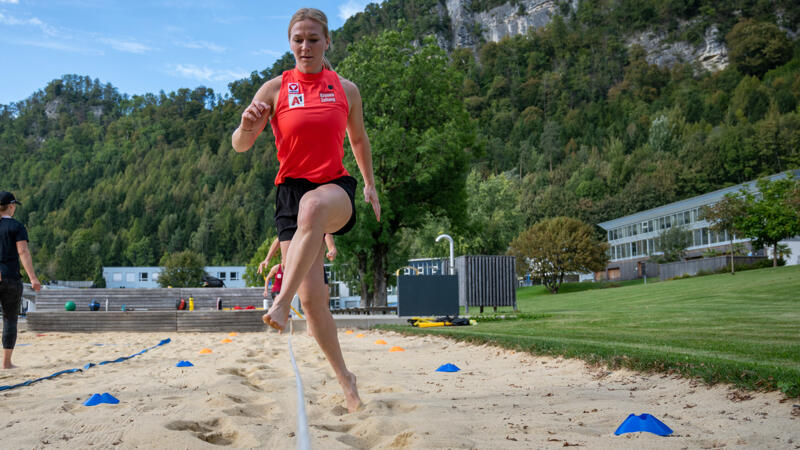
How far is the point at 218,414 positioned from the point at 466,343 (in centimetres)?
574

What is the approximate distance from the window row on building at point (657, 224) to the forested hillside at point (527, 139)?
436 inches

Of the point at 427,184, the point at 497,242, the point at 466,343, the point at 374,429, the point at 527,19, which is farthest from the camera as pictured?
the point at 527,19

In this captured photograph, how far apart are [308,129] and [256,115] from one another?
0.98 ft

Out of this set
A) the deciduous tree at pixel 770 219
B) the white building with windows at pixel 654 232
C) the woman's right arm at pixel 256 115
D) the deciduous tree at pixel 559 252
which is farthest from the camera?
the white building with windows at pixel 654 232

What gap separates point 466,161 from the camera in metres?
24.7

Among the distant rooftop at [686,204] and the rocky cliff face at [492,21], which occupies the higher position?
the rocky cliff face at [492,21]

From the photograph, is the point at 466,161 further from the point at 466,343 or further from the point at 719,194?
the point at 719,194

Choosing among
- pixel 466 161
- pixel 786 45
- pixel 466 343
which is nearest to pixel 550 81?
pixel 786 45

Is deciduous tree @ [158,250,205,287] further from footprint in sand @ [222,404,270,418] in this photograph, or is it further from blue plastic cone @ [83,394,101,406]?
footprint in sand @ [222,404,270,418]

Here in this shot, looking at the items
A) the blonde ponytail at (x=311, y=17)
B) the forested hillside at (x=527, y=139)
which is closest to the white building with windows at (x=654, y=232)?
the forested hillside at (x=527, y=139)

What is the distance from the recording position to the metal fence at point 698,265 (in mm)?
41094

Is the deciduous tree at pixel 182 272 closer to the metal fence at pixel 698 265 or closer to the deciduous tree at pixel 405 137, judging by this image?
the metal fence at pixel 698 265

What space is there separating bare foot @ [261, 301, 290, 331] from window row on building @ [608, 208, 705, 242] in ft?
182

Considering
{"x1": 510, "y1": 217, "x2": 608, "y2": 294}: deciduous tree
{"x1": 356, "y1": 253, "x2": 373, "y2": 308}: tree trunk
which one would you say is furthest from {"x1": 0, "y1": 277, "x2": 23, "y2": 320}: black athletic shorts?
{"x1": 510, "y1": 217, "x2": 608, "y2": 294}: deciduous tree
